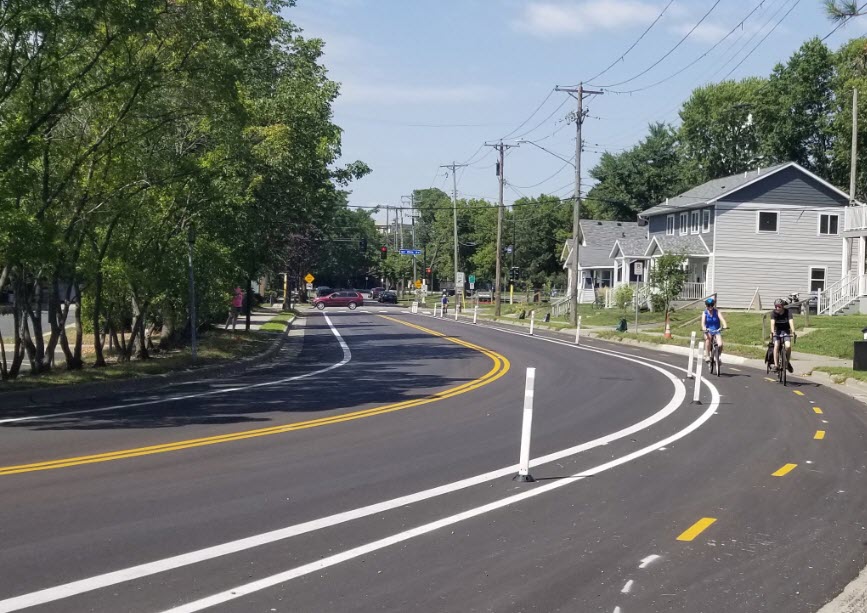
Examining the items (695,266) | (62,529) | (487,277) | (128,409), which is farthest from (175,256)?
(487,277)

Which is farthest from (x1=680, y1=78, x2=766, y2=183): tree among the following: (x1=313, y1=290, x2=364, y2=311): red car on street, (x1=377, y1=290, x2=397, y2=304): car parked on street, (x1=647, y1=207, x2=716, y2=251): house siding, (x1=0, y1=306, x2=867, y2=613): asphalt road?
(x1=0, y1=306, x2=867, y2=613): asphalt road

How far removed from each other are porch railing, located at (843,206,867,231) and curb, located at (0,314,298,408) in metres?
28.1

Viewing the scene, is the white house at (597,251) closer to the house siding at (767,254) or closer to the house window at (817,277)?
the house siding at (767,254)

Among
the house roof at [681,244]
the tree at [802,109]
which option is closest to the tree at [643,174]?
the tree at [802,109]

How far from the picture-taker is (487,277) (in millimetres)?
118812

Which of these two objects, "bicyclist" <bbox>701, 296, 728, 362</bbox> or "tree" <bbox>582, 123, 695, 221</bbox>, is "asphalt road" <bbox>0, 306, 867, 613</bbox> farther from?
"tree" <bbox>582, 123, 695, 221</bbox>

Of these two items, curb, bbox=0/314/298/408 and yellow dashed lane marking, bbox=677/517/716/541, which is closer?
yellow dashed lane marking, bbox=677/517/716/541

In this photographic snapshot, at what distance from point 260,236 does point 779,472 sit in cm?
2462

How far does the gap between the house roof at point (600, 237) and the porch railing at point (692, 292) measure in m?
18.1

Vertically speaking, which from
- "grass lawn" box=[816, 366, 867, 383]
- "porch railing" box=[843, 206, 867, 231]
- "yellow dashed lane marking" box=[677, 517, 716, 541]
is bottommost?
"grass lawn" box=[816, 366, 867, 383]

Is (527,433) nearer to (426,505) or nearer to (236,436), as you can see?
(426,505)

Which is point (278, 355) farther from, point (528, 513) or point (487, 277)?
point (487, 277)

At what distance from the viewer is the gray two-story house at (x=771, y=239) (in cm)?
5581

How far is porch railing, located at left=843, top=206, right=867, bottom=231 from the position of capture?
40781 millimetres
